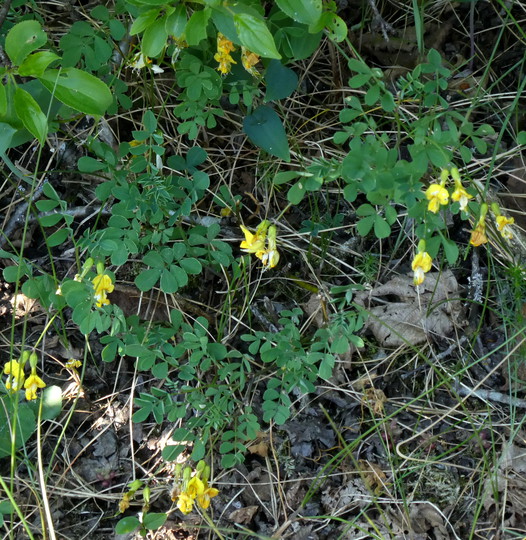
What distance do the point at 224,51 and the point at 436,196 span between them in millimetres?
705

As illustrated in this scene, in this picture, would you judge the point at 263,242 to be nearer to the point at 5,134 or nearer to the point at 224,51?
the point at 224,51

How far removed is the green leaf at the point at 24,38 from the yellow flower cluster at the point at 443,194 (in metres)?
0.99

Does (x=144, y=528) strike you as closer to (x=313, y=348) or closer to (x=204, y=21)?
(x=313, y=348)

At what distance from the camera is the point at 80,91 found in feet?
5.29

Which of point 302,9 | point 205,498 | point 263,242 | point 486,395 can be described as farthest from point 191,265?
point 486,395

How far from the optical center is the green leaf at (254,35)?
1415mm

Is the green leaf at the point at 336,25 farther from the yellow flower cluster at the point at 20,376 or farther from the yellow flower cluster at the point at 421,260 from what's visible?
the yellow flower cluster at the point at 20,376

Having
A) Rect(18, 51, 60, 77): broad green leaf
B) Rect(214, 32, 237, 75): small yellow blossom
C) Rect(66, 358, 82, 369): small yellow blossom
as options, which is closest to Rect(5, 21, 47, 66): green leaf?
Rect(18, 51, 60, 77): broad green leaf

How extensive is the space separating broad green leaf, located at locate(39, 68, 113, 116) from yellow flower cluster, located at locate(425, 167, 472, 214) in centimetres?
82

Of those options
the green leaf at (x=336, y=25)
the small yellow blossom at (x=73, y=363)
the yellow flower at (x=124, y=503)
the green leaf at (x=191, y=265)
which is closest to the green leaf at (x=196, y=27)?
the green leaf at (x=336, y=25)

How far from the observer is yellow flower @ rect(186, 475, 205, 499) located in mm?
1627

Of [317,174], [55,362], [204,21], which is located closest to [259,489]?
[55,362]

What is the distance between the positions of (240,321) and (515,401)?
0.87m

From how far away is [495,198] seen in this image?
7.33ft
